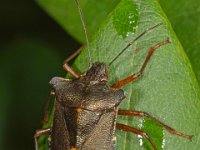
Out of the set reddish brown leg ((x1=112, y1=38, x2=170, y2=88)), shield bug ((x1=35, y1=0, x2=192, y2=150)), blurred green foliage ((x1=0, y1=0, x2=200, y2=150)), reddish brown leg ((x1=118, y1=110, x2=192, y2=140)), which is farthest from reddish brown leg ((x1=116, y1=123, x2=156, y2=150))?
blurred green foliage ((x1=0, y1=0, x2=200, y2=150))

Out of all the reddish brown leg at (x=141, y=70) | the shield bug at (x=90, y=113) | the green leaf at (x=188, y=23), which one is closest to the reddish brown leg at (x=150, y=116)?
the shield bug at (x=90, y=113)

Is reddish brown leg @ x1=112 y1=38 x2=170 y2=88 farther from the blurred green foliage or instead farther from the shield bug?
the blurred green foliage

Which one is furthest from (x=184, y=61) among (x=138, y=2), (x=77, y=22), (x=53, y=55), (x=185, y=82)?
(x=53, y=55)

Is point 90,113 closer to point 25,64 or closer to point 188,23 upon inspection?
point 188,23

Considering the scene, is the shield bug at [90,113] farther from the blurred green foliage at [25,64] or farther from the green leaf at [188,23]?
the blurred green foliage at [25,64]

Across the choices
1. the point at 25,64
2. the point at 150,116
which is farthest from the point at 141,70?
the point at 25,64

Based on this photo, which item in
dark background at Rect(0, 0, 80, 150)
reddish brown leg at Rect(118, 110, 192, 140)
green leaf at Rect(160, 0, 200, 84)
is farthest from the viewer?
dark background at Rect(0, 0, 80, 150)
